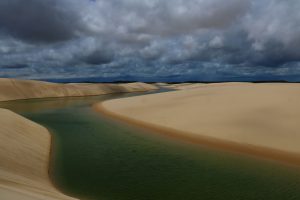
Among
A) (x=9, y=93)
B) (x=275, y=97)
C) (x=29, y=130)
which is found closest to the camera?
(x=29, y=130)

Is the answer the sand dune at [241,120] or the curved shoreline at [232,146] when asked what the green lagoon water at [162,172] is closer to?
the curved shoreline at [232,146]

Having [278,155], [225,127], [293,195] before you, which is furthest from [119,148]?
[293,195]

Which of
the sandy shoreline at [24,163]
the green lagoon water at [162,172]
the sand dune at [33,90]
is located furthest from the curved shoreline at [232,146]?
the sand dune at [33,90]

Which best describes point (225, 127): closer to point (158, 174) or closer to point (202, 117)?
point (202, 117)

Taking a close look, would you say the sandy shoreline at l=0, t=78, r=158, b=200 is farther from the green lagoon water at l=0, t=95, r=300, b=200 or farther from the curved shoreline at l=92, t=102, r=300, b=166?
the curved shoreline at l=92, t=102, r=300, b=166

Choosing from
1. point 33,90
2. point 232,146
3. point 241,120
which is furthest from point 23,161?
point 33,90
